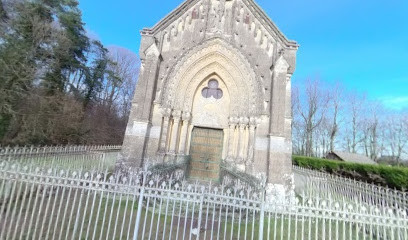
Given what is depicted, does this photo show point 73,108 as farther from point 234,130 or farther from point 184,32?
point 234,130

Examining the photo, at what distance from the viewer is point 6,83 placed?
1145 centimetres

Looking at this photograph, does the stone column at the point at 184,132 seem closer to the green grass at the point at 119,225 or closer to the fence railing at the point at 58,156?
the fence railing at the point at 58,156

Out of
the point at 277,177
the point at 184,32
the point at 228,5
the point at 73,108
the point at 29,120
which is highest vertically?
the point at 228,5

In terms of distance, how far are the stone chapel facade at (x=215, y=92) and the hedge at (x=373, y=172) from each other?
4.58 m

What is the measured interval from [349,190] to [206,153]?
Result: 21.5 ft

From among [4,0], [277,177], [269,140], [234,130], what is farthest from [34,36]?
[277,177]

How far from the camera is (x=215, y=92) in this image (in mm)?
11617

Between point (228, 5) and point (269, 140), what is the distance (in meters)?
7.79

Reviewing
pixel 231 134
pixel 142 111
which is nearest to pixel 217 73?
pixel 231 134

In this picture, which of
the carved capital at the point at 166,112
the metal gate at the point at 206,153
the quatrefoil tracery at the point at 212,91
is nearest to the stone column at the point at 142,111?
the carved capital at the point at 166,112

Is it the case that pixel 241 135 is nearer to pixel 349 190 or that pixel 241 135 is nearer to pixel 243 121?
pixel 243 121

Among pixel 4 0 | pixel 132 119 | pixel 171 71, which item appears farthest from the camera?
pixel 4 0

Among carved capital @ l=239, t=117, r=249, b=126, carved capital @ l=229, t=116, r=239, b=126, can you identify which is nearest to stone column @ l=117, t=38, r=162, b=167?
carved capital @ l=229, t=116, r=239, b=126

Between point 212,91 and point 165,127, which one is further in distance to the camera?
point 212,91
